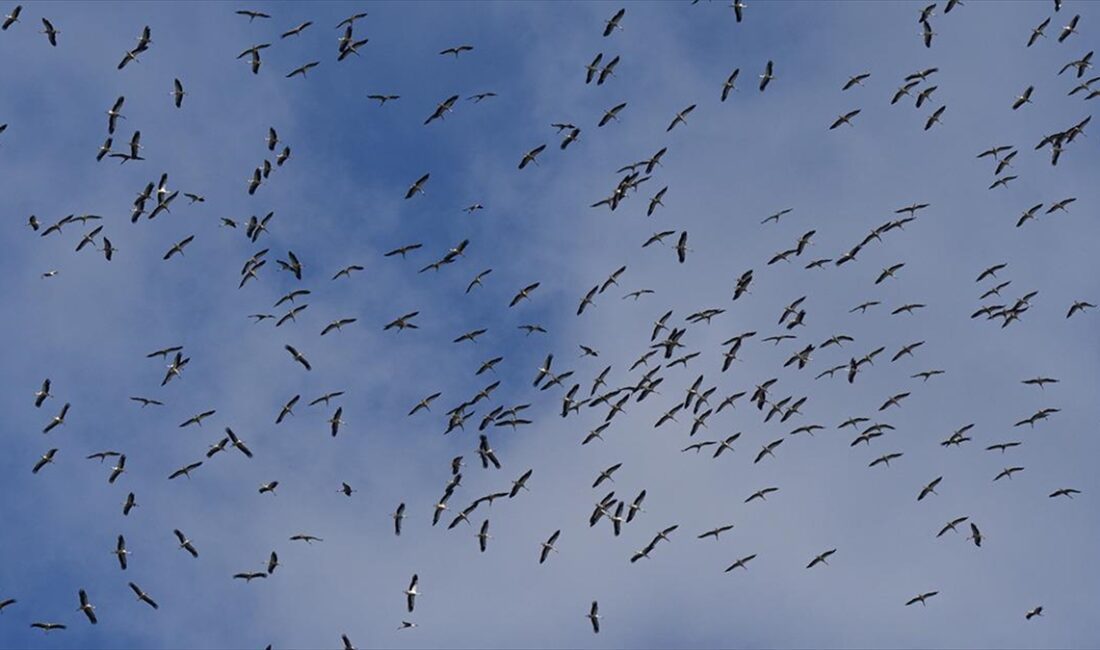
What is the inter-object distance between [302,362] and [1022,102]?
5100cm

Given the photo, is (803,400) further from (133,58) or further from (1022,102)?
(133,58)

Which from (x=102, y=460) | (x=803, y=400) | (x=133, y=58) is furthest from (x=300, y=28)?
(x=803, y=400)

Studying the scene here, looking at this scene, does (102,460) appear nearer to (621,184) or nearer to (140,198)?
(140,198)

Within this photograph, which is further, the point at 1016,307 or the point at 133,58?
the point at 1016,307

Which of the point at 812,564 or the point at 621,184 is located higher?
the point at 621,184

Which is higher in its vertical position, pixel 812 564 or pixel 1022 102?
pixel 1022 102

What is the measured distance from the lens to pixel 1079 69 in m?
130

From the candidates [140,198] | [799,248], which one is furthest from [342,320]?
[799,248]

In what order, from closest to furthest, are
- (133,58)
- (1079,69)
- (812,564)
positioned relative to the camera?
(133,58) → (1079,69) → (812,564)

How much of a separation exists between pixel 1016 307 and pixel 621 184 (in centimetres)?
2897

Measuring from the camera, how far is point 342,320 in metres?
136

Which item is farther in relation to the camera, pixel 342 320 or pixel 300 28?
pixel 342 320

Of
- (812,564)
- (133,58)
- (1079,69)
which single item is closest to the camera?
(133,58)

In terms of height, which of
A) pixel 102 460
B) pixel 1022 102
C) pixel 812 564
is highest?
pixel 1022 102
